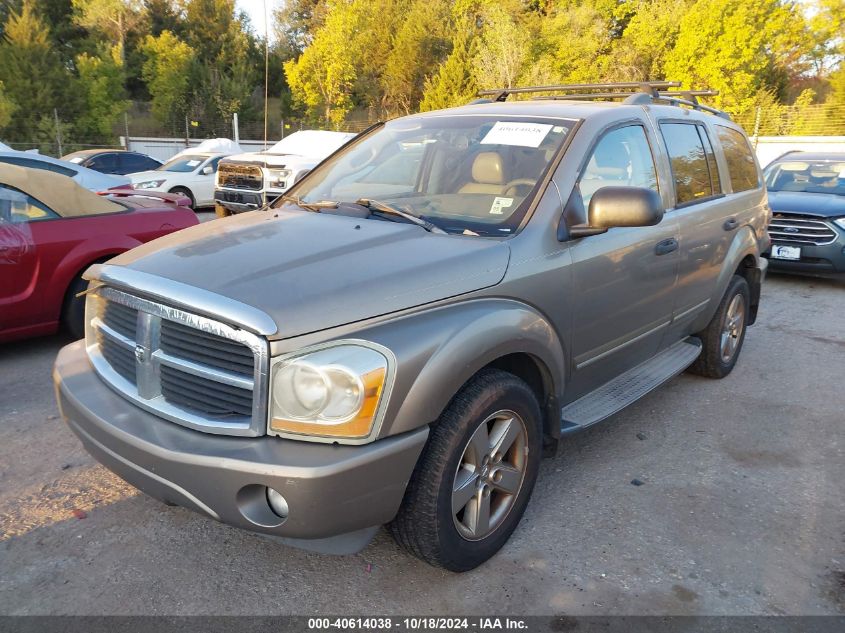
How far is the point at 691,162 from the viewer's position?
409 centimetres

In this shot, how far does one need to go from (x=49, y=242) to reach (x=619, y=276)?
4.05 metres

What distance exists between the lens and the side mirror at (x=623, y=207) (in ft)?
9.12

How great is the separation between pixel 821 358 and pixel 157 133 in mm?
38329

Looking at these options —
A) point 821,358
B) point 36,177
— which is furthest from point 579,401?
point 36,177

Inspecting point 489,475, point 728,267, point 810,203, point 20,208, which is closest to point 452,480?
point 489,475

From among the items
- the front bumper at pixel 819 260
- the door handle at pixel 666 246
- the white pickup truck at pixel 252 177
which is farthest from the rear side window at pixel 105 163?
the door handle at pixel 666 246

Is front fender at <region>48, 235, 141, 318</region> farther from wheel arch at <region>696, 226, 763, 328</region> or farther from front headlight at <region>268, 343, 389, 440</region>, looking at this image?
wheel arch at <region>696, 226, 763, 328</region>

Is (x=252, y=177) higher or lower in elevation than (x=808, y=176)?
lower

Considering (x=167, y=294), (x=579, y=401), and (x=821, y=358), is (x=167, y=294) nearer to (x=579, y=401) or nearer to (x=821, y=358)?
(x=579, y=401)

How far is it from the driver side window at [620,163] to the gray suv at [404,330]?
0.04 feet

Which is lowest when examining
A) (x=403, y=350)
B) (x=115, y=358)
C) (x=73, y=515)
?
(x=73, y=515)

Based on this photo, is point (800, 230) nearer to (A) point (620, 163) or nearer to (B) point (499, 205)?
(A) point (620, 163)

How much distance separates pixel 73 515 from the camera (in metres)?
2.95

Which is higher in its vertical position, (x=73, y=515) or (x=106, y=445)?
(x=106, y=445)
